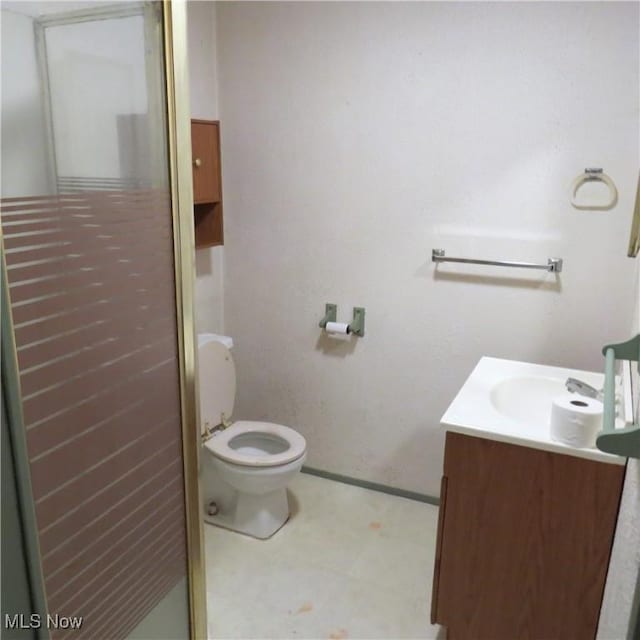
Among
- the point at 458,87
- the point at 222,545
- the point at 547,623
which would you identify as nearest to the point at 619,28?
the point at 458,87

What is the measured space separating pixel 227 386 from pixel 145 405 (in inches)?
55.1

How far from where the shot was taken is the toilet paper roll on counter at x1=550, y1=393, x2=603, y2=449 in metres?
1.58

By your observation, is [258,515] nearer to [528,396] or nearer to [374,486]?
[374,486]

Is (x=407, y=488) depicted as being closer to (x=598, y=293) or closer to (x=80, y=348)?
(x=598, y=293)

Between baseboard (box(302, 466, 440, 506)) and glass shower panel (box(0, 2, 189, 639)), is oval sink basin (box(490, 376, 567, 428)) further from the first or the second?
glass shower panel (box(0, 2, 189, 639))

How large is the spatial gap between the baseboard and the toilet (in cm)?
38

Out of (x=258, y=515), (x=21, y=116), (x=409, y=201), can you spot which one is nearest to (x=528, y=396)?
(x=409, y=201)

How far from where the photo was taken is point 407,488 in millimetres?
2830

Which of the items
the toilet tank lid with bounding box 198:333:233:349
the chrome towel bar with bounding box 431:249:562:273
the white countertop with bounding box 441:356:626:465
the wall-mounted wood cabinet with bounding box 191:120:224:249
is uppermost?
the wall-mounted wood cabinet with bounding box 191:120:224:249

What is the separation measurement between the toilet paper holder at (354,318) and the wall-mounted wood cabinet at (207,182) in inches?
23.0

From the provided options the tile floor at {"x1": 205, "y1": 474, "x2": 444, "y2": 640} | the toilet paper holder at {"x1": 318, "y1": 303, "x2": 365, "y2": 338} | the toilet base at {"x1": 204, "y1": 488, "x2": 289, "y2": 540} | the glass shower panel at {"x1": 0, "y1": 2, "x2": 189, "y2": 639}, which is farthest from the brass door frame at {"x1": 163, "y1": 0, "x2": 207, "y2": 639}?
the toilet paper holder at {"x1": 318, "y1": 303, "x2": 365, "y2": 338}

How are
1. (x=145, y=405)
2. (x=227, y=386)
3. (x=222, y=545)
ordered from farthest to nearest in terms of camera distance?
(x=227, y=386), (x=222, y=545), (x=145, y=405)

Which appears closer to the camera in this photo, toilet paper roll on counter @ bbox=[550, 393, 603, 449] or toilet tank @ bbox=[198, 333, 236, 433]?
toilet paper roll on counter @ bbox=[550, 393, 603, 449]

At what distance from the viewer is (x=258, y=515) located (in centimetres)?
253
